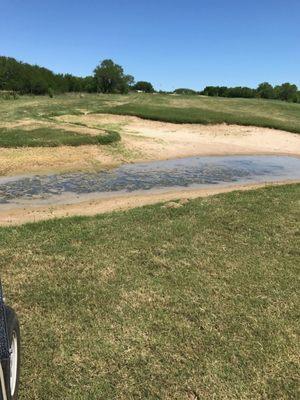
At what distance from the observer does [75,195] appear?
12516 millimetres

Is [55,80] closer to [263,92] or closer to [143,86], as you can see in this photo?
[143,86]

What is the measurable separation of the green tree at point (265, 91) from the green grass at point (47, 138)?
8305 cm

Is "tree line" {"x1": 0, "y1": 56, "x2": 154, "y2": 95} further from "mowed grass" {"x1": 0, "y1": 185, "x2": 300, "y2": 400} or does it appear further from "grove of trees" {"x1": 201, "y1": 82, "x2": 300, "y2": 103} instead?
"mowed grass" {"x1": 0, "y1": 185, "x2": 300, "y2": 400}

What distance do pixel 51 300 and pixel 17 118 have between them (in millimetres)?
22630

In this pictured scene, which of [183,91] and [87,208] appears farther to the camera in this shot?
[183,91]

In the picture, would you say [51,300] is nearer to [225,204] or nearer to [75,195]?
[225,204]

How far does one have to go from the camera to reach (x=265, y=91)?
101 metres

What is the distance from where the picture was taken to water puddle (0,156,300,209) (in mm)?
12523

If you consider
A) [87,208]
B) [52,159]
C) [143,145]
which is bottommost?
[87,208]

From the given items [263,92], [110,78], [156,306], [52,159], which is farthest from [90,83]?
[156,306]

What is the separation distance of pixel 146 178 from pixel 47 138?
614 cm

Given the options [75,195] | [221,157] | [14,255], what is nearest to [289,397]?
[14,255]

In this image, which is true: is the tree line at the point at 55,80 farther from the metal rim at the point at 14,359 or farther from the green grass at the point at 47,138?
the metal rim at the point at 14,359

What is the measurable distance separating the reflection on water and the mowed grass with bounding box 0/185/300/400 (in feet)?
14.1
